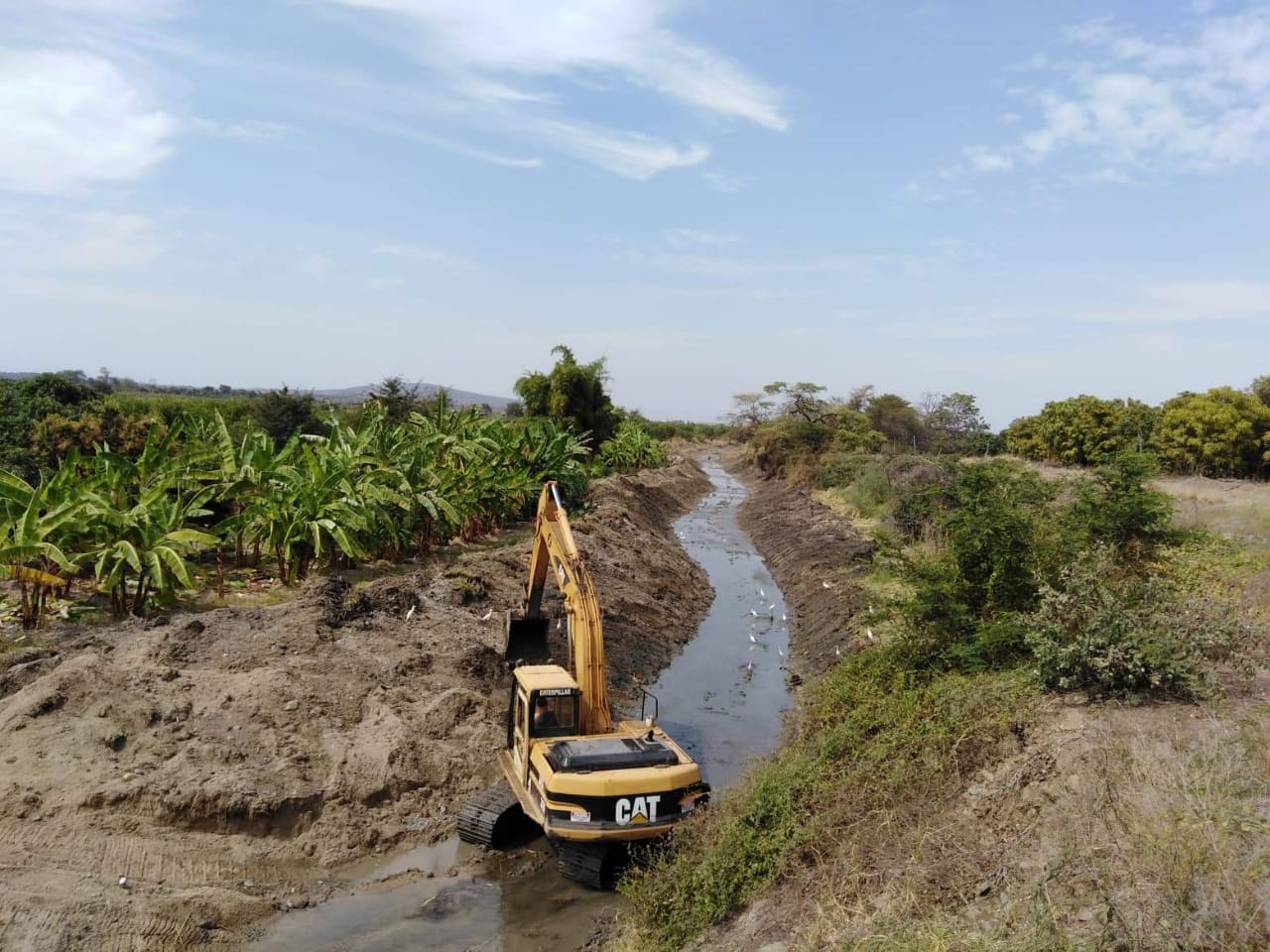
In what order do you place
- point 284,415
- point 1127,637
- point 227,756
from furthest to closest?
point 284,415 → point 227,756 → point 1127,637

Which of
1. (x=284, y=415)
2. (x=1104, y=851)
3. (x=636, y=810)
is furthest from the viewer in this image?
(x=284, y=415)

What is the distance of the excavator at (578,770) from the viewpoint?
850 centimetres

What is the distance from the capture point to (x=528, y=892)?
370 inches

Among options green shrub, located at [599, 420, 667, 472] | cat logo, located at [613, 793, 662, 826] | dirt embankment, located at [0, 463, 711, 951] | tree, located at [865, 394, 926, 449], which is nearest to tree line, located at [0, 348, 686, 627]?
dirt embankment, located at [0, 463, 711, 951]

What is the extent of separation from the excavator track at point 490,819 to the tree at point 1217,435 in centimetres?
3080

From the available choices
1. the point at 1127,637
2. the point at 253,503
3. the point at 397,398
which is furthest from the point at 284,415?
the point at 1127,637

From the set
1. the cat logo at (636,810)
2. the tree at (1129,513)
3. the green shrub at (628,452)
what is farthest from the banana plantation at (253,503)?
the green shrub at (628,452)

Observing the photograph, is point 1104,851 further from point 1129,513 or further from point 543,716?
point 1129,513

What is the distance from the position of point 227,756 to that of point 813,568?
62.0 ft

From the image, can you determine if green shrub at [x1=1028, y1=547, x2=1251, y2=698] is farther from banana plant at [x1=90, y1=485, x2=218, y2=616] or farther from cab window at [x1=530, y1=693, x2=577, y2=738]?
banana plant at [x1=90, y1=485, x2=218, y2=616]

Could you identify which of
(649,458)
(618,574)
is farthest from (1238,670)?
(649,458)

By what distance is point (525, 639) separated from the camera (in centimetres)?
1336

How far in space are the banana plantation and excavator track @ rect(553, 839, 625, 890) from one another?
8084 mm

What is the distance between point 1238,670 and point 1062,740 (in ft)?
9.32
